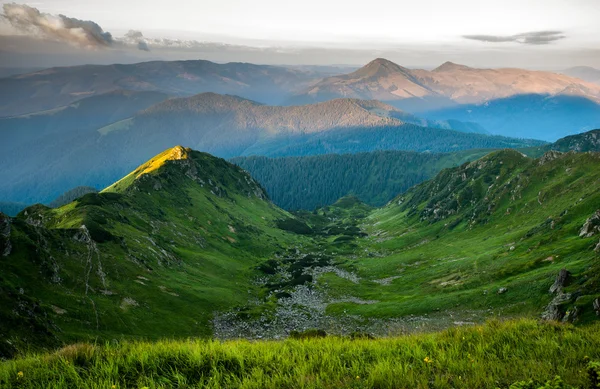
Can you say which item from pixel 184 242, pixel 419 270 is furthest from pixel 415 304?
pixel 184 242

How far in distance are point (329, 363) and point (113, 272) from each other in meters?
82.5

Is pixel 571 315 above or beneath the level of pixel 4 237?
above

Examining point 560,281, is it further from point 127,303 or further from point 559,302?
point 127,303

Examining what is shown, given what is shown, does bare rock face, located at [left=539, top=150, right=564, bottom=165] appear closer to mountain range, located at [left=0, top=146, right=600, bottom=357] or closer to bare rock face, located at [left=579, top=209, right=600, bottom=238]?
mountain range, located at [left=0, top=146, right=600, bottom=357]

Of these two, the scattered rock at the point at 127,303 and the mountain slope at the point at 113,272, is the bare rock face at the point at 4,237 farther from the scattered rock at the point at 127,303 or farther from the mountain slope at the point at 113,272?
the scattered rock at the point at 127,303

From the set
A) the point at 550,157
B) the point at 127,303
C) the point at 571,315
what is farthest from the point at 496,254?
the point at 127,303

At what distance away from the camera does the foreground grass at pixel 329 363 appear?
28.8ft

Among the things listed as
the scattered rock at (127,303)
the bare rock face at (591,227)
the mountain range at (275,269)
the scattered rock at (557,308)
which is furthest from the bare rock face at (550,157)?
the scattered rock at (127,303)

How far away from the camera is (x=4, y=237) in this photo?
61.9 metres

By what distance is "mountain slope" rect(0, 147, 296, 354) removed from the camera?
5356 centimetres

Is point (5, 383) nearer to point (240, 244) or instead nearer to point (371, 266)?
point (371, 266)

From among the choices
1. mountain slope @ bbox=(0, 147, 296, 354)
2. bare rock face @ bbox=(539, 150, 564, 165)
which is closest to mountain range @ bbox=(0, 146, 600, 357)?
mountain slope @ bbox=(0, 147, 296, 354)

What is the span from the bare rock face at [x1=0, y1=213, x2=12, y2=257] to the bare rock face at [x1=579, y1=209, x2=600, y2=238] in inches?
4507

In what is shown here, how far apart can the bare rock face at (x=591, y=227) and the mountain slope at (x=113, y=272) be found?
85449 millimetres
